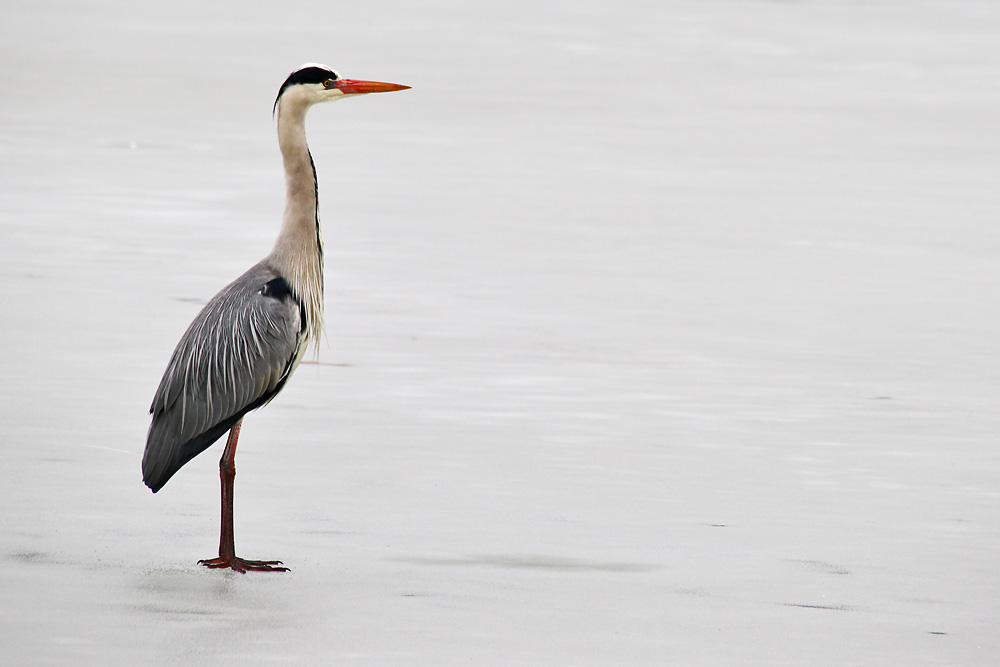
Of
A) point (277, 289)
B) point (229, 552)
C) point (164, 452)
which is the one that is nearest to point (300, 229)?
point (277, 289)

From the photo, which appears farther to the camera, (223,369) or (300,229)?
(300,229)

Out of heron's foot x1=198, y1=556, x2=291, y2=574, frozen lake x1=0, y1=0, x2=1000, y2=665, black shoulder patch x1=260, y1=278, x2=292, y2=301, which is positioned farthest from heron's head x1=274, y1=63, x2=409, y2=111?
heron's foot x1=198, y1=556, x2=291, y2=574

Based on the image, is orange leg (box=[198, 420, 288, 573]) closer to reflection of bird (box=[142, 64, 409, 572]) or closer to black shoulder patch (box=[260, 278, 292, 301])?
reflection of bird (box=[142, 64, 409, 572])

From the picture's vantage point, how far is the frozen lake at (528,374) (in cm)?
509

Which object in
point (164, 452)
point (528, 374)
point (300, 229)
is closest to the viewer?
point (164, 452)

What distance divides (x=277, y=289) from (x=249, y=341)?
0.22 m

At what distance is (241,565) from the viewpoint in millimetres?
5324

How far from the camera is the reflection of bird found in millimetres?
5480

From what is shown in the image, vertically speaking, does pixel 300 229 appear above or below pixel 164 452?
above

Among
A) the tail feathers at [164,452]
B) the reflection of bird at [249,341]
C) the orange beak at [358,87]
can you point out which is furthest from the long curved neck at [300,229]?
the tail feathers at [164,452]

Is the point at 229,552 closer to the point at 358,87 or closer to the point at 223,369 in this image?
the point at 223,369

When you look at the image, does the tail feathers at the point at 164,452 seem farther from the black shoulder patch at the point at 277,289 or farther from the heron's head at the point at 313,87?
the heron's head at the point at 313,87

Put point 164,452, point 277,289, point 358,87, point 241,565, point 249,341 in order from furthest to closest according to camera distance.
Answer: point 358,87 < point 277,289 < point 249,341 < point 164,452 < point 241,565

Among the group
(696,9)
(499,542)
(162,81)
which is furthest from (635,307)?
(696,9)
